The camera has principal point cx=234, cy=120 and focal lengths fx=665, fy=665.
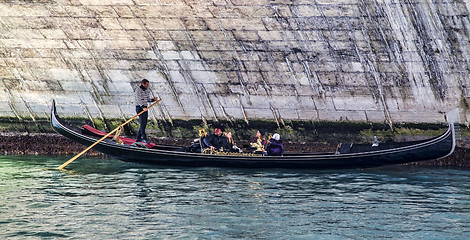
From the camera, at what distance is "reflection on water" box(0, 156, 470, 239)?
270 inches

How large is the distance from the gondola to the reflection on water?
6.1 inches

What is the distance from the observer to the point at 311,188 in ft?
30.3

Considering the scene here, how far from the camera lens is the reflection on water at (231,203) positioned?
22.5 feet

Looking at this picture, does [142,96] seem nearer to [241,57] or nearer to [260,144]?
[241,57]

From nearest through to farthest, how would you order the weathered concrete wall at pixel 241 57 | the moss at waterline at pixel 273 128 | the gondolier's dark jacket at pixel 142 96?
the weathered concrete wall at pixel 241 57 < the moss at waterline at pixel 273 128 < the gondolier's dark jacket at pixel 142 96

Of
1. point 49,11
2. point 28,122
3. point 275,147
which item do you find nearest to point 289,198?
point 275,147

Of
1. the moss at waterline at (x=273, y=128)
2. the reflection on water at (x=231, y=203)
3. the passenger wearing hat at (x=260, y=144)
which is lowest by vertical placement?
the reflection on water at (x=231, y=203)

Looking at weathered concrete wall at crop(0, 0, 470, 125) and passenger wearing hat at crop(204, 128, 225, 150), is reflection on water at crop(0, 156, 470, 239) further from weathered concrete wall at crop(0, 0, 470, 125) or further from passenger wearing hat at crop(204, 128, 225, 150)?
weathered concrete wall at crop(0, 0, 470, 125)

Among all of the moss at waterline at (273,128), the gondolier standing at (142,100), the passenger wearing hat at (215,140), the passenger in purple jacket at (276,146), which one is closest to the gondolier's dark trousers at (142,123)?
the gondolier standing at (142,100)

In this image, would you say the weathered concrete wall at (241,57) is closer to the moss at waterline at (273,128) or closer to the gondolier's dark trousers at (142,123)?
the moss at waterline at (273,128)

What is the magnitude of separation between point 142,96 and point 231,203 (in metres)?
4.24

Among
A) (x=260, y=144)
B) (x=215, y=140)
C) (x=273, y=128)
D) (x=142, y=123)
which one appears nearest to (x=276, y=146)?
(x=260, y=144)

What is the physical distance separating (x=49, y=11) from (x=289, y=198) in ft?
19.3

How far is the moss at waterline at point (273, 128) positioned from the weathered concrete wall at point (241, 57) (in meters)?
0.17
